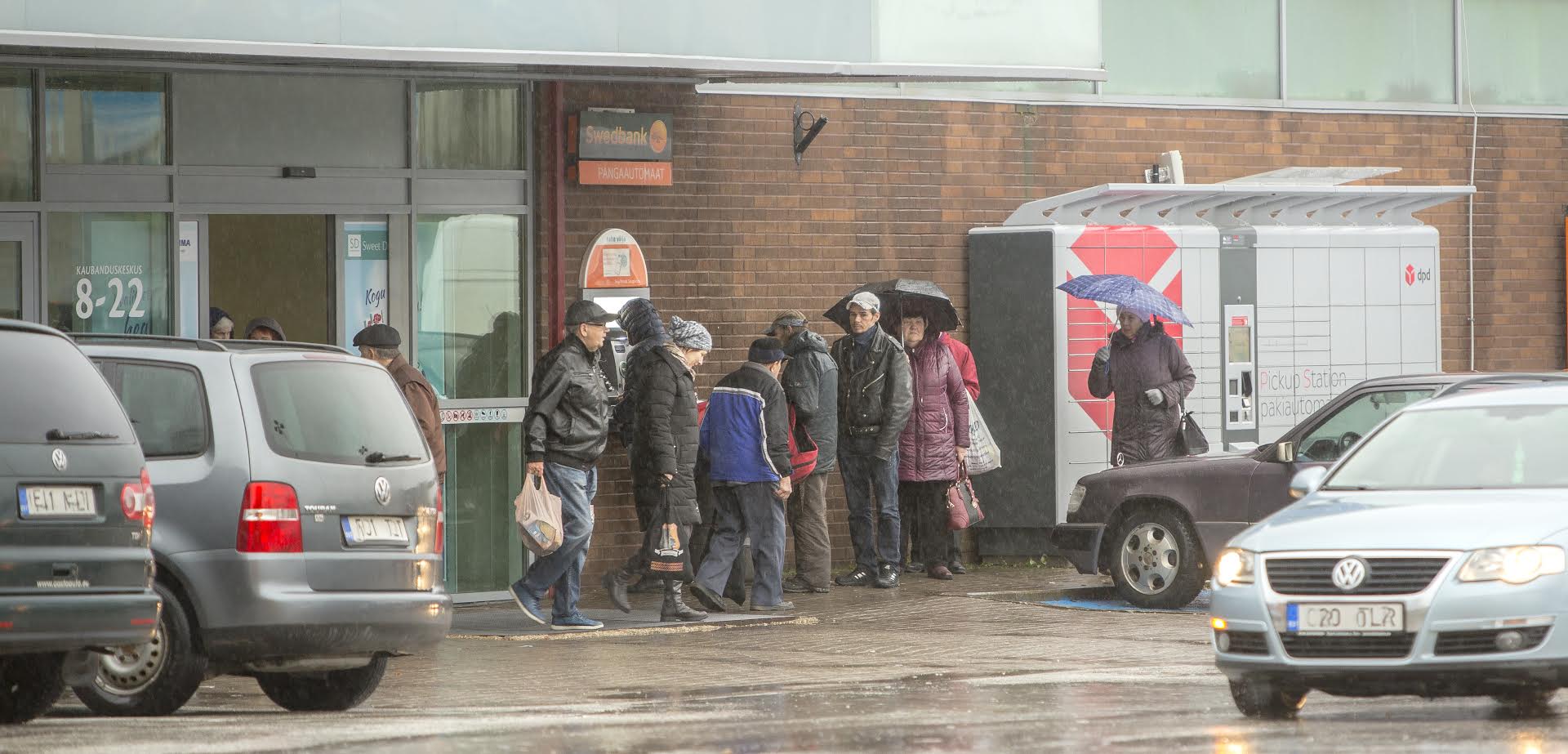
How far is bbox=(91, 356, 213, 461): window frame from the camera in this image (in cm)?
952

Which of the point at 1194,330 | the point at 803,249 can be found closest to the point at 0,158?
the point at 803,249

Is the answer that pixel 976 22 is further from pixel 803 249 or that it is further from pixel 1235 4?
pixel 1235 4

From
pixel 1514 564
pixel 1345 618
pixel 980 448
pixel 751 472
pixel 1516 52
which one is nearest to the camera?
pixel 1514 564

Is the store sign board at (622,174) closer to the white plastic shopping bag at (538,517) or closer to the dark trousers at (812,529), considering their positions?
the dark trousers at (812,529)

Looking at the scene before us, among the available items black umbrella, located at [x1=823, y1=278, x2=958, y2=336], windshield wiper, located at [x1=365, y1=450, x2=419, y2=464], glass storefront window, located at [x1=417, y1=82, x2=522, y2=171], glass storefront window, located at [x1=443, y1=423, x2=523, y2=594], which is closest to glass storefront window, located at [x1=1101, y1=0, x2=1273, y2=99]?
black umbrella, located at [x1=823, y1=278, x2=958, y2=336]

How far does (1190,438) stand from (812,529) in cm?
274

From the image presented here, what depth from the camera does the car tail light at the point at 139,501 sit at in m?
8.66

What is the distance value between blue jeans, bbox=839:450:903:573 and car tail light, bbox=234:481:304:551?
725 centimetres

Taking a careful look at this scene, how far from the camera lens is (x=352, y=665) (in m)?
10.0

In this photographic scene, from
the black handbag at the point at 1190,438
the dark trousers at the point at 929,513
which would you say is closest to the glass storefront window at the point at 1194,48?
the black handbag at the point at 1190,438

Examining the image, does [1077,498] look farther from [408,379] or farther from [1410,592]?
[1410,592]

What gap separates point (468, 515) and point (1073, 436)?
4494 mm

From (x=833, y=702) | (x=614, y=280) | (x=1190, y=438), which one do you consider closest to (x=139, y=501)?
(x=833, y=702)

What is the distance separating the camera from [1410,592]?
29.5ft
